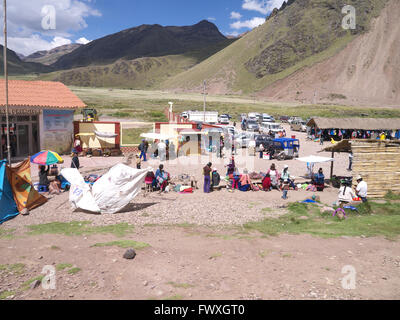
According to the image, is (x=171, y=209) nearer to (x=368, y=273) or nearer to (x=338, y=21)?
(x=368, y=273)

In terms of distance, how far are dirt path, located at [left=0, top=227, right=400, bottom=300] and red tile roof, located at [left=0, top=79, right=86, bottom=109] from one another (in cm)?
1480

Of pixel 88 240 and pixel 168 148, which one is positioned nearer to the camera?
pixel 88 240

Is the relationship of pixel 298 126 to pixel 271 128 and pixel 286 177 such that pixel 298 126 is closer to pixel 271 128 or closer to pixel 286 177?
pixel 271 128

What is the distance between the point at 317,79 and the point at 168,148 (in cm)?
10097

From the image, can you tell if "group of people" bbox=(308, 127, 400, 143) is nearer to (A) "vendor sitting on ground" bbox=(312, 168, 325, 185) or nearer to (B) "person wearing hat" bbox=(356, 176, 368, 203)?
(A) "vendor sitting on ground" bbox=(312, 168, 325, 185)

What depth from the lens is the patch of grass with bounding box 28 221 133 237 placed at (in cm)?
1039

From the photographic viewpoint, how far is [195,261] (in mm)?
8094

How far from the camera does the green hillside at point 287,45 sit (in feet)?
422

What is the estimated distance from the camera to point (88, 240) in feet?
31.7

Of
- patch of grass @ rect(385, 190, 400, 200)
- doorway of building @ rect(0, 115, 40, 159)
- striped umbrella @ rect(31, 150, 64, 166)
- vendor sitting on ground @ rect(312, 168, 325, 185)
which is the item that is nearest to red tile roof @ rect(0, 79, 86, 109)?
doorway of building @ rect(0, 115, 40, 159)

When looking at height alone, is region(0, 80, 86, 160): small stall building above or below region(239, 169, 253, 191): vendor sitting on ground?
above

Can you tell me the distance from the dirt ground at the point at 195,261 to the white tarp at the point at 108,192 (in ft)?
1.18

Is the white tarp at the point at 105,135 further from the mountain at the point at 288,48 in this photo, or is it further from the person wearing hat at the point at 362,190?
the mountain at the point at 288,48
